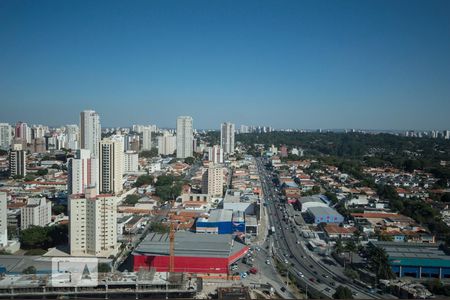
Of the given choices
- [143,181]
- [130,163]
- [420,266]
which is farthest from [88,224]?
[130,163]

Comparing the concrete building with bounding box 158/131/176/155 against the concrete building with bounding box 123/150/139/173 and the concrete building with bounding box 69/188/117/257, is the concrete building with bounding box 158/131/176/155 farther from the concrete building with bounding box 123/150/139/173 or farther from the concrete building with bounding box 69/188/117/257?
the concrete building with bounding box 69/188/117/257

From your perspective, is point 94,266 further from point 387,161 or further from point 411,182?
point 387,161

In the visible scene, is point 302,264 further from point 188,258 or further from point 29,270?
point 29,270

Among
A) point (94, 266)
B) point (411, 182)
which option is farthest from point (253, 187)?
point (94, 266)

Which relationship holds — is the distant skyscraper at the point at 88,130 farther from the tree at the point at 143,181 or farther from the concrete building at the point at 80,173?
the concrete building at the point at 80,173

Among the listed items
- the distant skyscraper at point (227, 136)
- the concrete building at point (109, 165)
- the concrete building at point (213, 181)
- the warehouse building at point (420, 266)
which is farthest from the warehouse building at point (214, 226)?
the distant skyscraper at point (227, 136)

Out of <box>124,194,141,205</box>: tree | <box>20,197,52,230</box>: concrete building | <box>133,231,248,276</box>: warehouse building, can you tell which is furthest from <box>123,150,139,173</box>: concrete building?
<box>133,231,248,276</box>: warehouse building
